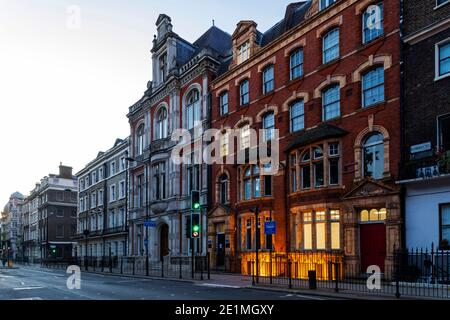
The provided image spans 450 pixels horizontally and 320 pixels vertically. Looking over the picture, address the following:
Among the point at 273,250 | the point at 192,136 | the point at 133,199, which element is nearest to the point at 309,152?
the point at 273,250

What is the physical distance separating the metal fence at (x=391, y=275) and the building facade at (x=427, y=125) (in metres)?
0.94

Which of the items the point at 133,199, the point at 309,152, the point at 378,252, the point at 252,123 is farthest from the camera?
the point at 133,199

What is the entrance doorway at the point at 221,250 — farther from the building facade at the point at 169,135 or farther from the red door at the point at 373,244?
the red door at the point at 373,244

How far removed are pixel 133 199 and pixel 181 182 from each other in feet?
33.8

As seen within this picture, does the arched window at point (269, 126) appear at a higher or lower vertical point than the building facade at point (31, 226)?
higher

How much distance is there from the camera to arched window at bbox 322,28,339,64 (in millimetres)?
25156

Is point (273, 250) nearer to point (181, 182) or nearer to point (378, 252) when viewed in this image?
point (378, 252)

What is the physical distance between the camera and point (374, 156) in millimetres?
22141

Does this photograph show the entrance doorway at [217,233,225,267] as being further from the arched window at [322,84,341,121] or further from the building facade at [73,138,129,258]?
the building facade at [73,138,129,258]

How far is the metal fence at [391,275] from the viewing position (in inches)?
660

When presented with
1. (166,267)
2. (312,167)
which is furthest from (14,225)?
(312,167)

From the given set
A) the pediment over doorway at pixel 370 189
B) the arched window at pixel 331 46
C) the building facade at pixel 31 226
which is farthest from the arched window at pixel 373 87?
the building facade at pixel 31 226

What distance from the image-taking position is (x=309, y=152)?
1005 inches

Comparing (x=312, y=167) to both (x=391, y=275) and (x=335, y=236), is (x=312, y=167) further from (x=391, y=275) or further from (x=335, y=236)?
(x=391, y=275)
